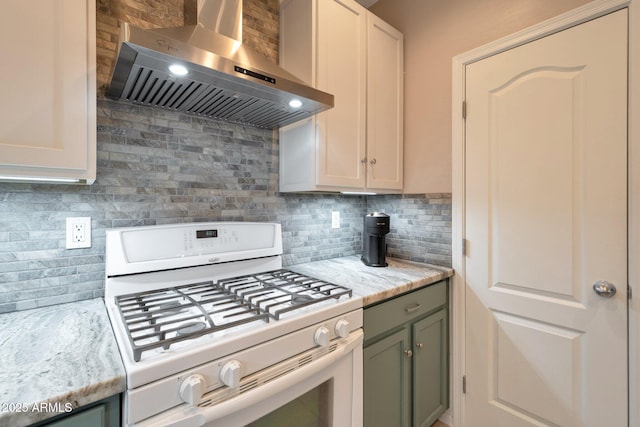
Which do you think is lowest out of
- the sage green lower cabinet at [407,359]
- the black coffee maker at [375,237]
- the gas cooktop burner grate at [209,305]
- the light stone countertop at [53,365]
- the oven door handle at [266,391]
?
the sage green lower cabinet at [407,359]

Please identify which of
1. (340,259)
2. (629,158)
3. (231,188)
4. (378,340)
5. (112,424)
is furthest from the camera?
(340,259)

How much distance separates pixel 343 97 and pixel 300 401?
148cm

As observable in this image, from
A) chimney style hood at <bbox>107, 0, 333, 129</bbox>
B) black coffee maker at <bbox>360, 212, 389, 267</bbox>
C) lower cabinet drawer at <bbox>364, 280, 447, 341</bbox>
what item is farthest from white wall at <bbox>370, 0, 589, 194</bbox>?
chimney style hood at <bbox>107, 0, 333, 129</bbox>

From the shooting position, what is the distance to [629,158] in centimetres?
121

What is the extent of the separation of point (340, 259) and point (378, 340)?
76 cm

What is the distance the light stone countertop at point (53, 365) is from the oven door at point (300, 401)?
0.52ft

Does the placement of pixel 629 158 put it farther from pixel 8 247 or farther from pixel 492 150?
pixel 8 247

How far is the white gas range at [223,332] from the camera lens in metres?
0.72

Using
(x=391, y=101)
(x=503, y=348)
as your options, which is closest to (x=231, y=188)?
(x=391, y=101)

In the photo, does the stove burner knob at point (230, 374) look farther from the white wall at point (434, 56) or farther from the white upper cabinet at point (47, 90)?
the white wall at point (434, 56)

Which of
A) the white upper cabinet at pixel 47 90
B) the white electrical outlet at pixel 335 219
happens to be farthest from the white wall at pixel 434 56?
the white upper cabinet at pixel 47 90

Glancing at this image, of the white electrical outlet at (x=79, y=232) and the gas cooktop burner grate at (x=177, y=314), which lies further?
the white electrical outlet at (x=79, y=232)

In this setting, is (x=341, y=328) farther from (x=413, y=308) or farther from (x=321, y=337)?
(x=413, y=308)

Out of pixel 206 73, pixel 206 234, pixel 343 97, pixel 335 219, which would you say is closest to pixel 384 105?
pixel 343 97
